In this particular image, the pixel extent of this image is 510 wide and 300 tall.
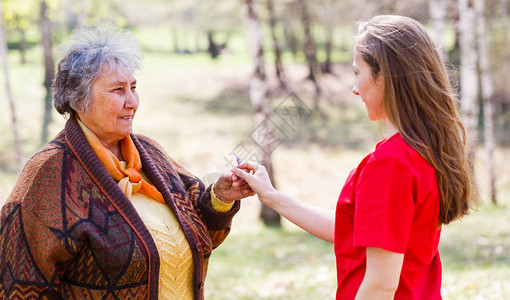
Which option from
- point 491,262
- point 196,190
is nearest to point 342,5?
point 491,262

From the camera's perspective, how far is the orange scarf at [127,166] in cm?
254

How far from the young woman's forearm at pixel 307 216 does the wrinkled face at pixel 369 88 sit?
0.64 metres

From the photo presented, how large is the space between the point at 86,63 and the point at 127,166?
561mm

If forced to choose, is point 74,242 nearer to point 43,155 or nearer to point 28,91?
point 43,155

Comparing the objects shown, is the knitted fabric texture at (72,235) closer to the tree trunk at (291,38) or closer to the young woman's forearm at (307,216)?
the young woman's forearm at (307,216)

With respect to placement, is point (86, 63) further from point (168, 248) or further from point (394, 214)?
point (394, 214)

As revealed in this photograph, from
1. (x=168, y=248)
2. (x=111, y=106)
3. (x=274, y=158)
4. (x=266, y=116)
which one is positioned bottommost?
(x=274, y=158)

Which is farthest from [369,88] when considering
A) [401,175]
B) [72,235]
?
[72,235]

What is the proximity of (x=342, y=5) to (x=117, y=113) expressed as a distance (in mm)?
21016

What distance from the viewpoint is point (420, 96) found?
1.90 metres

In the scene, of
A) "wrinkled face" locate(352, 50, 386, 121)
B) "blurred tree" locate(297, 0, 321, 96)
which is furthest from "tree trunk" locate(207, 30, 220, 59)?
"wrinkled face" locate(352, 50, 386, 121)

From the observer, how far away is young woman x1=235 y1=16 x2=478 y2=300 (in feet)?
5.91

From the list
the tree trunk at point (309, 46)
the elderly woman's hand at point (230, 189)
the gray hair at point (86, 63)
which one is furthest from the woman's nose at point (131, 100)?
the tree trunk at point (309, 46)

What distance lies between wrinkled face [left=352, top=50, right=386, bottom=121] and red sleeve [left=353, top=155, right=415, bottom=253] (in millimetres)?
237
